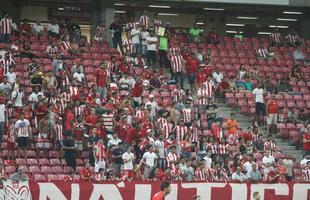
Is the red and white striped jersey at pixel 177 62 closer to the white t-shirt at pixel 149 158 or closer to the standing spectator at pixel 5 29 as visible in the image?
the standing spectator at pixel 5 29

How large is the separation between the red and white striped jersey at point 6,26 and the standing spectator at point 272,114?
10283 millimetres

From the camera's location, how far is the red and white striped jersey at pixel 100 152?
34.6 m

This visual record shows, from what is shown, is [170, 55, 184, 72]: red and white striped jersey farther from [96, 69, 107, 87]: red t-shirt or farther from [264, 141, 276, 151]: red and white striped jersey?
[264, 141, 276, 151]: red and white striped jersey

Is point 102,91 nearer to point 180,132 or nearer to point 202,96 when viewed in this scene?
point 180,132

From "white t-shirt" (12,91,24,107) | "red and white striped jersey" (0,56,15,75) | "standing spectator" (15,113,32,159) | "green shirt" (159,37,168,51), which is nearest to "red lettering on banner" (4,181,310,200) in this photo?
"standing spectator" (15,113,32,159)

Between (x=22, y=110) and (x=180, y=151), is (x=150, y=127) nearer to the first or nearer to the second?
(x=180, y=151)

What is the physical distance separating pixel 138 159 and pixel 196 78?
293 inches

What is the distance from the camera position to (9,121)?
3591cm

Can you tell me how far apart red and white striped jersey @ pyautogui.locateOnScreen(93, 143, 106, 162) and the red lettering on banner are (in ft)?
10.8

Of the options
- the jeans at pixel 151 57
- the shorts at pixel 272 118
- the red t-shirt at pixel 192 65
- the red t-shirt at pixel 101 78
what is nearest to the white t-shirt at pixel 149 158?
the red t-shirt at pixel 101 78

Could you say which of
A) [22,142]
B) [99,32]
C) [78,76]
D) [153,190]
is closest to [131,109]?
[78,76]

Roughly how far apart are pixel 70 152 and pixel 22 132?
167 cm

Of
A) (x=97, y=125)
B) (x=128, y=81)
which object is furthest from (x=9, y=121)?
(x=128, y=81)

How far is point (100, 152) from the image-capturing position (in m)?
34.7
